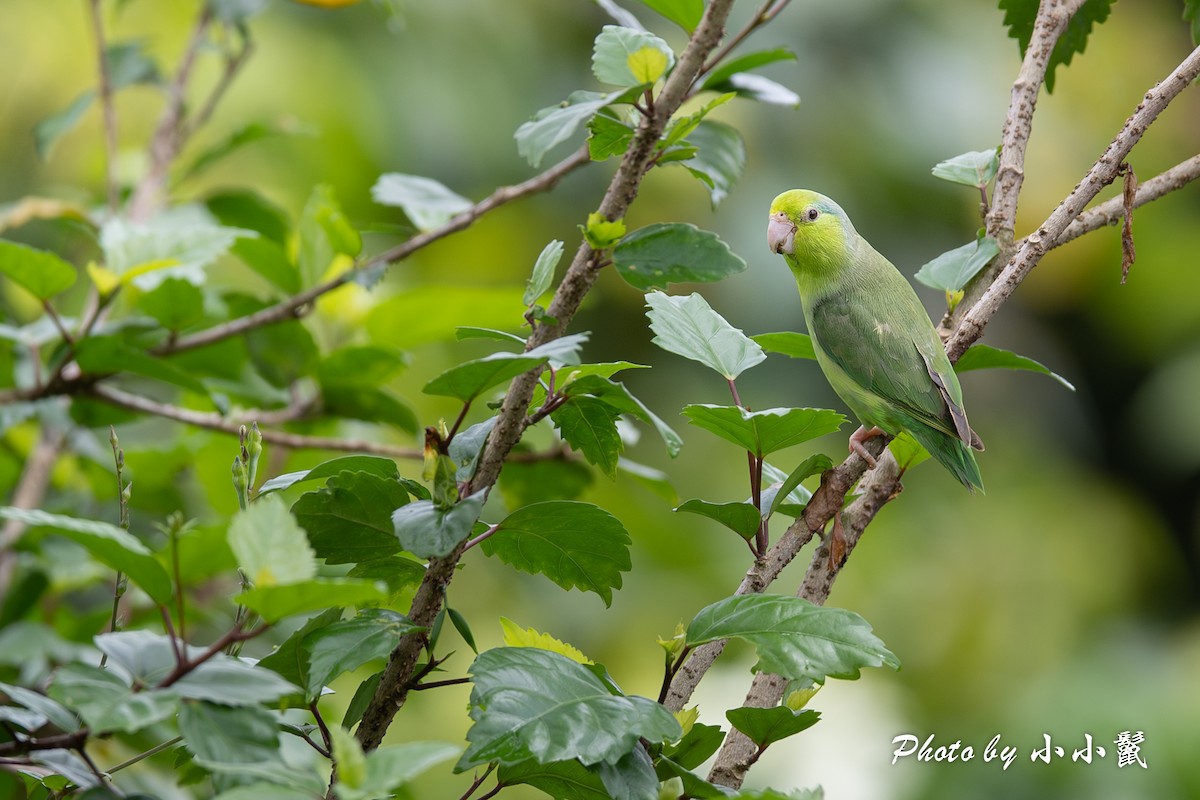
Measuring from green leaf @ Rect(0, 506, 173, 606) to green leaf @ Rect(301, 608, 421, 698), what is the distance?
8cm

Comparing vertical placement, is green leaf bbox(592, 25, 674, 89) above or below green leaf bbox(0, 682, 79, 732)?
above

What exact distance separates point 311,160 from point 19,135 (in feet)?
2.89

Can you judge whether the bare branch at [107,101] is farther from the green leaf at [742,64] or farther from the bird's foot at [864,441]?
the bird's foot at [864,441]

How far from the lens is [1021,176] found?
784mm

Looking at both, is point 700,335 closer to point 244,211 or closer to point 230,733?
point 230,733

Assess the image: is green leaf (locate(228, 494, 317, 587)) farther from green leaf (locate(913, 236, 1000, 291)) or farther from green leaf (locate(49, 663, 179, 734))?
green leaf (locate(913, 236, 1000, 291))

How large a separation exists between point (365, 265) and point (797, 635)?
0.77 m


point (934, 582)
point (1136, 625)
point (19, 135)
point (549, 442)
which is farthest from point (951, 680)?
point (19, 135)

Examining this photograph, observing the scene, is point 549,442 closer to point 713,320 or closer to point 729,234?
point 713,320

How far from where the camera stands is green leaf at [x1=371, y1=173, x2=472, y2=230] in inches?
47.3

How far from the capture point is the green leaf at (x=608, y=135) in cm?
70

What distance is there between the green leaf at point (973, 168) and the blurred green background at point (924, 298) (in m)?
2.12

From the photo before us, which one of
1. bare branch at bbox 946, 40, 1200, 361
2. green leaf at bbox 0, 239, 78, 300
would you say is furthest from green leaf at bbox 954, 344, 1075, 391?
green leaf at bbox 0, 239, 78, 300

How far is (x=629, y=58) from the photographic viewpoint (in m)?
0.68
